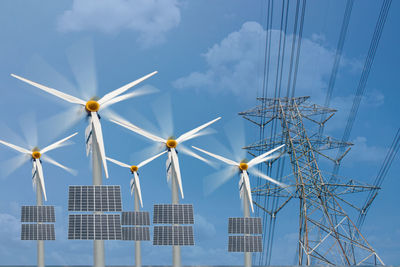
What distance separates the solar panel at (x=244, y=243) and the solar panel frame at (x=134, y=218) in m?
13.5

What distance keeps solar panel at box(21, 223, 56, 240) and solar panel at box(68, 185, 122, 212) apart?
1826cm

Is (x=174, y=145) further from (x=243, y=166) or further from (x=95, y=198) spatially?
(x=95, y=198)

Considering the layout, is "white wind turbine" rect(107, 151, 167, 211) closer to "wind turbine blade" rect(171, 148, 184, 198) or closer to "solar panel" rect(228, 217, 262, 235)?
"wind turbine blade" rect(171, 148, 184, 198)

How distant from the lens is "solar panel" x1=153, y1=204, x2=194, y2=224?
140 feet

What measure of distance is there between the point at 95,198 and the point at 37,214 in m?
20.7

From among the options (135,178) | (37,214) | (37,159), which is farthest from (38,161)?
(135,178)

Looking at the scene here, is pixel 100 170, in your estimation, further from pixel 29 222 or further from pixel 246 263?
pixel 29 222

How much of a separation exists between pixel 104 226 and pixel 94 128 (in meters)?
6.56

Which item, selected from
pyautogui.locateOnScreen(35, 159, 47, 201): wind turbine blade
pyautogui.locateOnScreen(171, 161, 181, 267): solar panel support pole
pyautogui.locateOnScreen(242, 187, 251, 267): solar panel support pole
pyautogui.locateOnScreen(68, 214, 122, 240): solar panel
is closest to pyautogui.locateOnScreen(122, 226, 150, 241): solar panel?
pyautogui.locateOnScreen(35, 159, 47, 201): wind turbine blade

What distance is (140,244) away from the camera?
183 feet

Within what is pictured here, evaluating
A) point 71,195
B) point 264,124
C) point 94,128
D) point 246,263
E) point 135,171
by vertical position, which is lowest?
point 246,263

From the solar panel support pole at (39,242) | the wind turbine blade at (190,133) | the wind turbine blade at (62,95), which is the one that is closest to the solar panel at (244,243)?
the wind turbine blade at (190,133)

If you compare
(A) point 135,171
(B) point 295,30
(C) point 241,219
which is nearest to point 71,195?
(C) point 241,219

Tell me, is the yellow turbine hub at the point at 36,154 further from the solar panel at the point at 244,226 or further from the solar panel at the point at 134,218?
the solar panel at the point at 244,226
